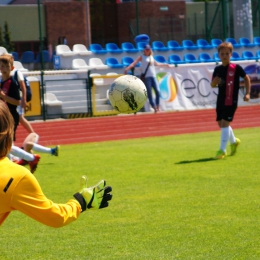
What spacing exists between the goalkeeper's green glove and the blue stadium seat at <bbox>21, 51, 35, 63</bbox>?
22.3 m

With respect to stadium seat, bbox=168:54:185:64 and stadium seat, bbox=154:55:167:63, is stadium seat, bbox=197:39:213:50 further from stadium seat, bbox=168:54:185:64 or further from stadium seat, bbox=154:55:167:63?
stadium seat, bbox=154:55:167:63

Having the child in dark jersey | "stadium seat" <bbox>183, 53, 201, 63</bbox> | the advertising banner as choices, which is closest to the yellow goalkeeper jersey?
the child in dark jersey

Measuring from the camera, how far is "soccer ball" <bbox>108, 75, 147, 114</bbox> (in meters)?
8.13

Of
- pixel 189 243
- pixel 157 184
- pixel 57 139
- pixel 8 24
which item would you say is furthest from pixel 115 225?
pixel 8 24

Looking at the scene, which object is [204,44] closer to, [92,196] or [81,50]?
[81,50]

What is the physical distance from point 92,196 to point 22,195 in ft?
2.07

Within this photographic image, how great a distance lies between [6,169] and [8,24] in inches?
1069

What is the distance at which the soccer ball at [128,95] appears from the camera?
8133 millimetres

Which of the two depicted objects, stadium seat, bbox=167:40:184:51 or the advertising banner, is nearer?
the advertising banner

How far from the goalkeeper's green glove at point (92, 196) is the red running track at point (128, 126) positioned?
505 inches

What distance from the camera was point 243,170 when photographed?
33.9ft

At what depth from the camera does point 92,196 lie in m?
4.25

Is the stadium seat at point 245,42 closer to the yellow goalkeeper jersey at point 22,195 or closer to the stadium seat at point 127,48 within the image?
the stadium seat at point 127,48

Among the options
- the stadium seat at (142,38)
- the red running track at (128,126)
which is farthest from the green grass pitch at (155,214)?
the stadium seat at (142,38)
